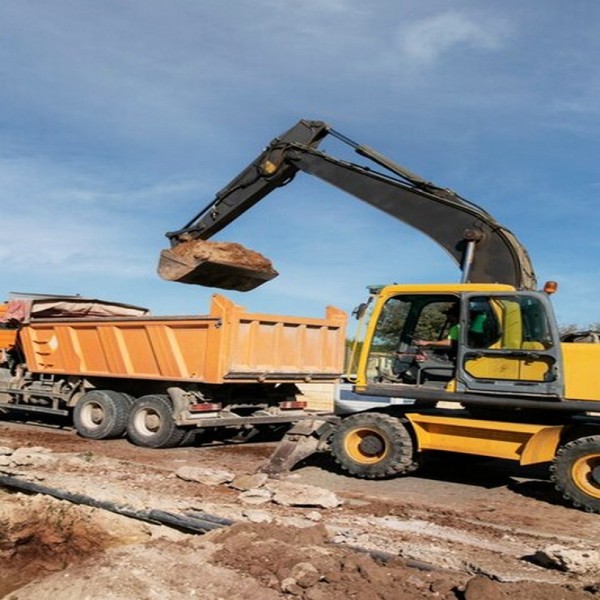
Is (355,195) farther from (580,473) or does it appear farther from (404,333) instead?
(580,473)

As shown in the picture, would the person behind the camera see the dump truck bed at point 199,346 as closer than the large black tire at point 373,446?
No

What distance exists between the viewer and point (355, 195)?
10336mm

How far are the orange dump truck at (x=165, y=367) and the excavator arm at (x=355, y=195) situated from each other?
1.45 metres

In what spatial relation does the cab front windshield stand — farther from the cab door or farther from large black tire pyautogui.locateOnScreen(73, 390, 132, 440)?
large black tire pyautogui.locateOnScreen(73, 390, 132, 440)

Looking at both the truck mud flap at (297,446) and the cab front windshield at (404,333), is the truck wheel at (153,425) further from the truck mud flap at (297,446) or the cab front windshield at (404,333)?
the cab front windshield at (404,333)

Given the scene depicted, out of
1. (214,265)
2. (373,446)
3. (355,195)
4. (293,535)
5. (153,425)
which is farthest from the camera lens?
(214,265)

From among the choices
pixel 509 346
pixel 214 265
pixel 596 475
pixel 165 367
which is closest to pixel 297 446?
pixel 509 346

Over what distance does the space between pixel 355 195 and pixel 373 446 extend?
12.6 feet

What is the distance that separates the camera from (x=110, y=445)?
36.2 ft

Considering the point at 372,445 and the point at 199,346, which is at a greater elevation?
the point at 199,346

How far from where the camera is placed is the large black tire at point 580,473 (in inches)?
279

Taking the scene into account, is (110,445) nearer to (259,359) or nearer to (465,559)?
(259,359)

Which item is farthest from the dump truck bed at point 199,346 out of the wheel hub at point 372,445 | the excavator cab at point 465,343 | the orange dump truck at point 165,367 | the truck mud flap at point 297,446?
the wheel hub at point 372,445

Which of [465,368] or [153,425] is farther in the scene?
[153,425]
